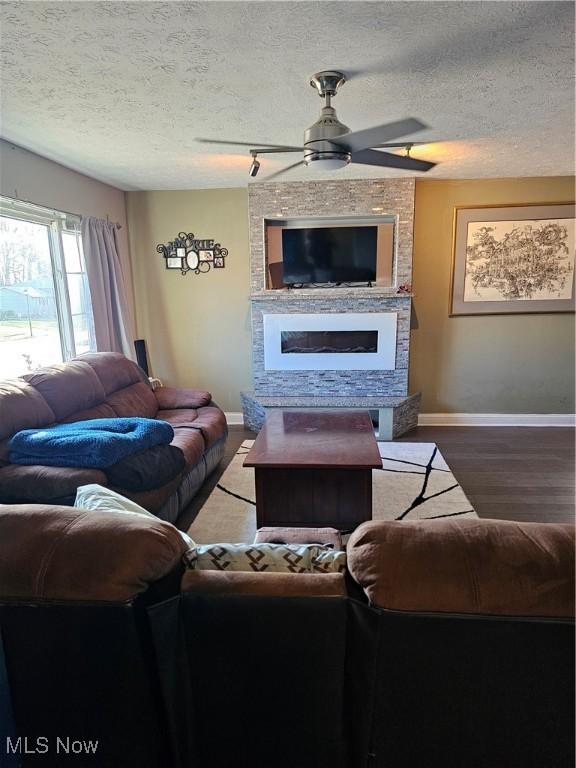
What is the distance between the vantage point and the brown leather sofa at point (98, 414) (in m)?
2.19

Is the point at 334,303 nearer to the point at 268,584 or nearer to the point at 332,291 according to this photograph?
the point at 332,291

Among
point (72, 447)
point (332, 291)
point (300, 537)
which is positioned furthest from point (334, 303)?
point (300, 537)

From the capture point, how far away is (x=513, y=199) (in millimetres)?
4371

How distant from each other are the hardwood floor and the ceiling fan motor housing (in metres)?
2.30

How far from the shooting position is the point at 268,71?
1.95 m

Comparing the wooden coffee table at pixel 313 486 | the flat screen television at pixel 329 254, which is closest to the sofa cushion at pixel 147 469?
the wooden coffee table at pixel 313 486

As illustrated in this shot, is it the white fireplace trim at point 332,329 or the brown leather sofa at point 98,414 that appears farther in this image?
the white fireplace trim at point 332,329

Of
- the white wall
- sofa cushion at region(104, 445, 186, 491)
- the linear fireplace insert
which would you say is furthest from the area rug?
the white wall

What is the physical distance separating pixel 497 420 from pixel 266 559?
4.30m

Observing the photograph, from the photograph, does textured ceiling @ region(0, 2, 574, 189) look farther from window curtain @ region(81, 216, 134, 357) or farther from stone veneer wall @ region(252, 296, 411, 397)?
stone veneer wall @ region(252, 296, 411, 397)

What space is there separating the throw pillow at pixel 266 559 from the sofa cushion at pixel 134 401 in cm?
236

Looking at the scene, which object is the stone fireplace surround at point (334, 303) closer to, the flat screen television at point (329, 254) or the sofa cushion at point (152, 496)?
the flat screen television at point (329, 254)

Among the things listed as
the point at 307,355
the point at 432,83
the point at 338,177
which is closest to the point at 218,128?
the point at 432,83

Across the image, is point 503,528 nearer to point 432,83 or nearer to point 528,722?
point 528,722
